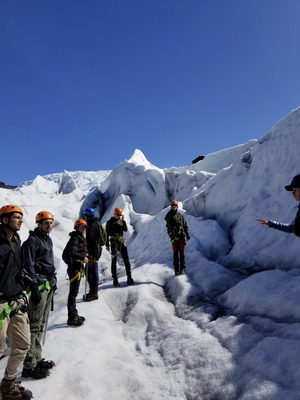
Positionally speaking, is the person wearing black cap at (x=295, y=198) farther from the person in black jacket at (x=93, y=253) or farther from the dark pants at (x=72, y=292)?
the person in black jacket at (x=93, y=253)

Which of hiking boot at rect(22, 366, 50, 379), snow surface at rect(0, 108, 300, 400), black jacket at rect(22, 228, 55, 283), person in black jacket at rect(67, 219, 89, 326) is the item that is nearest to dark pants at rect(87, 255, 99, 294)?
snow surface at rect(0, 108, 300, 400)

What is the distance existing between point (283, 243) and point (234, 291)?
2367 mm

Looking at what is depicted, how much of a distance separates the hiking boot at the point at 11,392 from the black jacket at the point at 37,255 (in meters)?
1.22

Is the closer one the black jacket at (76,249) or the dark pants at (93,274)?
the black jacket at (76,249)

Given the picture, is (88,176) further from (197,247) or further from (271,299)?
(271,299)

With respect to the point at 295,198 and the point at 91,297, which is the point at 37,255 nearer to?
the point at 91,297

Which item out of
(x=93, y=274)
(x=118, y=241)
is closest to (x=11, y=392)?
(x=93, y=274)

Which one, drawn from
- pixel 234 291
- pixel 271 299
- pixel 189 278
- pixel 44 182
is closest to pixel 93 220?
pixel 189 278

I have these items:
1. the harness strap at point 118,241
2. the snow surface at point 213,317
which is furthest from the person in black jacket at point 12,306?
the harness strap at point 118,241

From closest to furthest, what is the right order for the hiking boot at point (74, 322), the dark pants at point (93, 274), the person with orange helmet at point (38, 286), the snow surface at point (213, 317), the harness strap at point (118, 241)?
the snow surface at point (213, 317) < the person with orange helmet at point (38, 286) < the hiking boot at point (74, 322) < the dark pants at point (93, 274) < the harness strap at point (118, 241)

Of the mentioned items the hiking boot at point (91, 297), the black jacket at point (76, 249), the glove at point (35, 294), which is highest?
the black jacket at point (76, 249)

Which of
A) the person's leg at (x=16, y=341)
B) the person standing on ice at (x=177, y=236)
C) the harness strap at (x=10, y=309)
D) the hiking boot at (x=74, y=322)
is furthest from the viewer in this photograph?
the person standing on ice at (x=177, y=236)

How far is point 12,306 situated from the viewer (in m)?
3.11

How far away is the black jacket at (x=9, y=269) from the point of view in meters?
3.02
